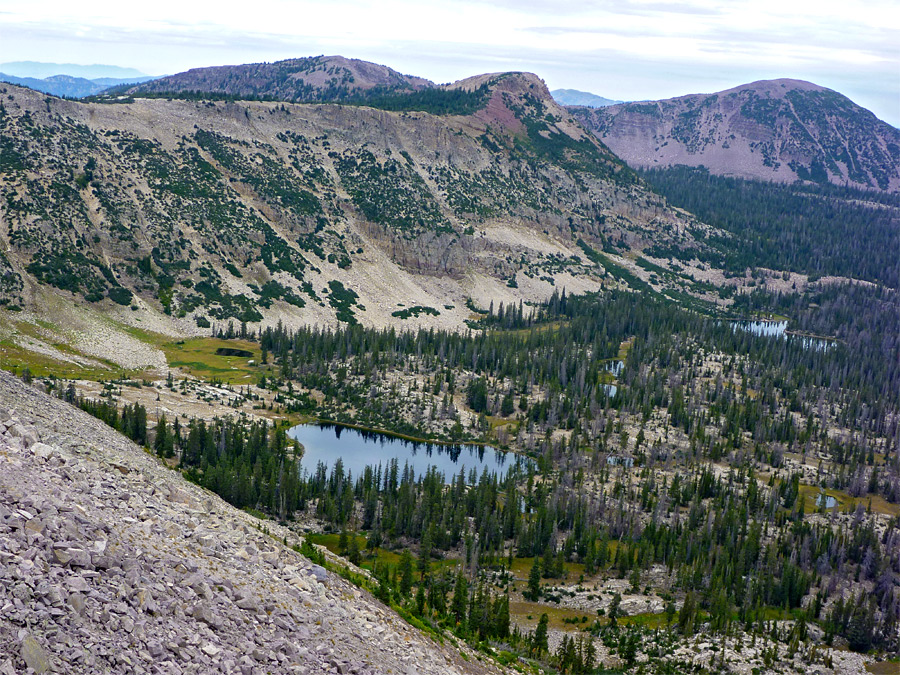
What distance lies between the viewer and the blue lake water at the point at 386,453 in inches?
3716

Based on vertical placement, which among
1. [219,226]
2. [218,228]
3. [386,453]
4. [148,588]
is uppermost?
[219,226]

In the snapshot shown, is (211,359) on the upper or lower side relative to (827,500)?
upper

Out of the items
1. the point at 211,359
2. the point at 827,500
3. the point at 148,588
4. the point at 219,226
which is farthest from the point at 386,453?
the point at 219,226

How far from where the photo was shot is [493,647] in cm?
4853

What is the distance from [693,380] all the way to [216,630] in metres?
120

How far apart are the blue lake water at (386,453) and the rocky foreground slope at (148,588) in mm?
54015

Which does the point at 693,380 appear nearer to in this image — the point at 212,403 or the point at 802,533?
the point at 802,533

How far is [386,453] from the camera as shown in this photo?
99.2 metres

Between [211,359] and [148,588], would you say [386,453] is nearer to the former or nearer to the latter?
[211,359]

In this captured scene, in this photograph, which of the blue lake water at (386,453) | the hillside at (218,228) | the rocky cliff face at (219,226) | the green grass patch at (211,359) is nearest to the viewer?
the blue lake water at (386,453)

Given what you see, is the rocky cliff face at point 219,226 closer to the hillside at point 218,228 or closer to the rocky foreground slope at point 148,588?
the hillside at point 218,228

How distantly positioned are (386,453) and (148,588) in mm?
72632

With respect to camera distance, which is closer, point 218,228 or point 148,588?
point 148,588

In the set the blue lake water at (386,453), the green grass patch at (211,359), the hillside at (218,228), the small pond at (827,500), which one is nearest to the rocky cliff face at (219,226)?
the hillside at (218,228)
